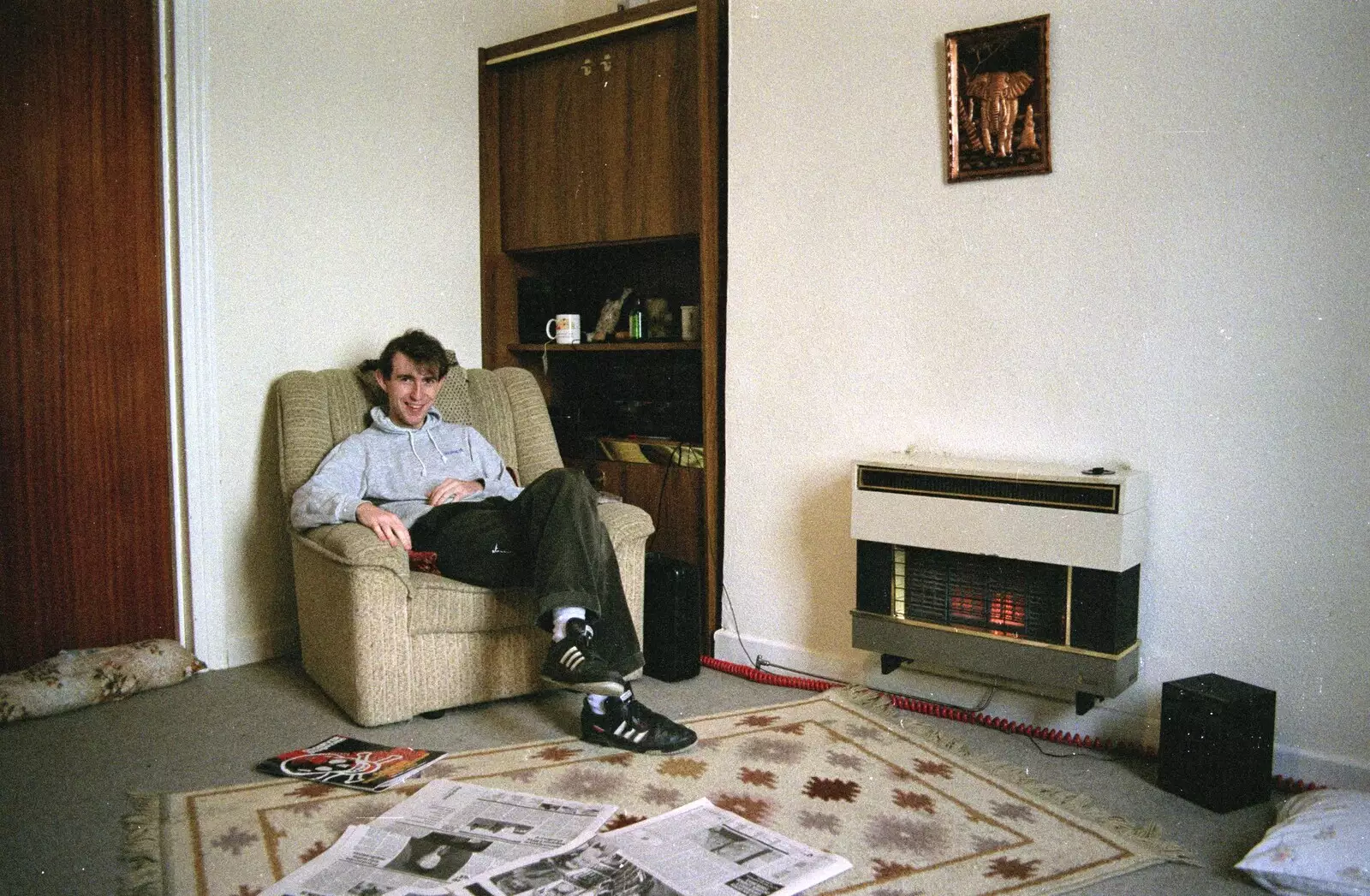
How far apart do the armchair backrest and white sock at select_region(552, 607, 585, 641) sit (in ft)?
2.90

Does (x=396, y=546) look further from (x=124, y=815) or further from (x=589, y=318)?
(x=589, y=318)

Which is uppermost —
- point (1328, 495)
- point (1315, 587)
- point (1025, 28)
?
point (1025, 28)

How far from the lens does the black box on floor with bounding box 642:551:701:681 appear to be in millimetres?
2801

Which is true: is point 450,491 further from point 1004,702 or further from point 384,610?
point 1004,702

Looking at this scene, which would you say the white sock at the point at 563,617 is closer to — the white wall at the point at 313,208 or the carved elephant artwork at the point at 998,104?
the white wall at the point at 313,208

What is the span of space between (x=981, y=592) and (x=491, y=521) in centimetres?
123

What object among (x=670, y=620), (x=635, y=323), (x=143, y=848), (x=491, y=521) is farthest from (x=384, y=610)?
(x=635, y=323)

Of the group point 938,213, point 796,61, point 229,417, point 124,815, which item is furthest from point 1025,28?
point 124,815

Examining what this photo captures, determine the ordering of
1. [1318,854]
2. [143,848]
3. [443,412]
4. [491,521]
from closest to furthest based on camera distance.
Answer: [1318,854] → [143,848] → [491,521] → [443,412]

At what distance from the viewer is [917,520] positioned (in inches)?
95.4

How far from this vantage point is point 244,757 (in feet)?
7.29

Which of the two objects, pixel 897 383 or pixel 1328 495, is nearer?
pixel 1328 495

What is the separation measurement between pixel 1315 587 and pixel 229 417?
2.82m

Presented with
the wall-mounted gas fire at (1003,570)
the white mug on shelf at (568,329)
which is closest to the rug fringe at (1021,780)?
the wall-mounted gas fire at (1003,570)
